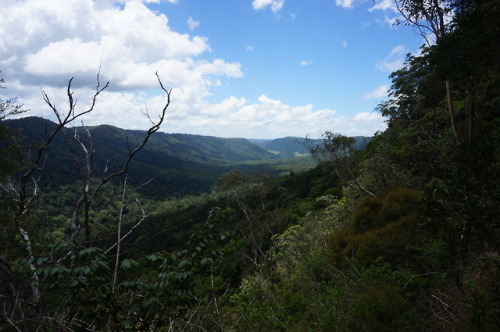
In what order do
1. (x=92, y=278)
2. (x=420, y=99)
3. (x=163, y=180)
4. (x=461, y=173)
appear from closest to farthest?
(x=92, y=278) < (x=461, y=173) < (x=420, y=99) < (x=163, y=180)

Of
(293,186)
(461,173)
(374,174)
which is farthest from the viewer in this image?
(293,186)

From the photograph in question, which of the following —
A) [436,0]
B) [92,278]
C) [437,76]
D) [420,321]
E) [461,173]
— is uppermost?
[436,0]

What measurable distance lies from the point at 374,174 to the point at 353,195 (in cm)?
264

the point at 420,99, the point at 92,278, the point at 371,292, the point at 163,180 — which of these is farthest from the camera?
the point at 163,180

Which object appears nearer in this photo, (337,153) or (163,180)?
(337,153)

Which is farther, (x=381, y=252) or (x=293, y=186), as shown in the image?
(x=293, y=186)

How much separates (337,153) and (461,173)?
1328 cm

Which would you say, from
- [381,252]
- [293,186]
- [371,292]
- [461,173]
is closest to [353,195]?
Answer: [381,252]

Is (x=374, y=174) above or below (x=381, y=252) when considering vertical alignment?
above

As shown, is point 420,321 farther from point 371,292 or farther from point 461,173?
point 461,173

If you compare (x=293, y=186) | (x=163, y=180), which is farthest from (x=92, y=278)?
(x=163, y=180)

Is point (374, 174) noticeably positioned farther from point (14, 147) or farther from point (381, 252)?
point (14, 147)

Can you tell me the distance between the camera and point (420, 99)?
74.4 ft

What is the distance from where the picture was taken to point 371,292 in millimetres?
6305
